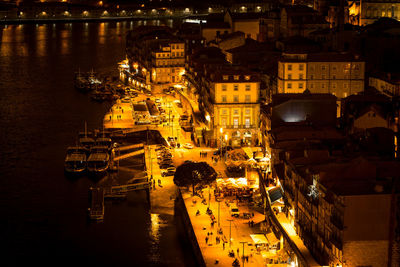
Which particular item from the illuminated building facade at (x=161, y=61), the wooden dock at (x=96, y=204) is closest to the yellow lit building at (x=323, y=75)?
the wooden dock at (x=96, y=204)

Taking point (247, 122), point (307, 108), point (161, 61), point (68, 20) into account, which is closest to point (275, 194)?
point (307, 108)

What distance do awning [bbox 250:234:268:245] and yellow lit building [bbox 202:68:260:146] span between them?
37.6ft

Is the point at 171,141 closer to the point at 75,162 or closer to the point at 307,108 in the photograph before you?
the point at 75,162

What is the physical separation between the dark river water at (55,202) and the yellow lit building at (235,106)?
21.2ft

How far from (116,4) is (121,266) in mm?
101381

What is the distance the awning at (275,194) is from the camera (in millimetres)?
24312

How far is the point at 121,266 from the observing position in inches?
945

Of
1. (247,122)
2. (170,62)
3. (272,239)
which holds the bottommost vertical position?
(272,239)

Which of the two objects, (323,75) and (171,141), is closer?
(171,141)

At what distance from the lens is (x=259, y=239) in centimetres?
2306

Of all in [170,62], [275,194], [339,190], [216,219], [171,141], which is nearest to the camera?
[339,190]

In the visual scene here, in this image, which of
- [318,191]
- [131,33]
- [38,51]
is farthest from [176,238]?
[38,51]

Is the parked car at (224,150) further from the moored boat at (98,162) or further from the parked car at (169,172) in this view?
the moored boat at (98,162)

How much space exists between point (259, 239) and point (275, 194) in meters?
1.96
